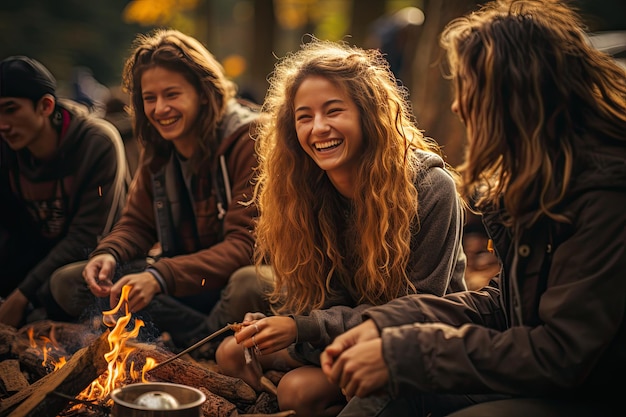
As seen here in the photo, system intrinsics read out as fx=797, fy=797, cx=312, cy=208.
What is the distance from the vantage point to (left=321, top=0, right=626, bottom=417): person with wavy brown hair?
279 cm

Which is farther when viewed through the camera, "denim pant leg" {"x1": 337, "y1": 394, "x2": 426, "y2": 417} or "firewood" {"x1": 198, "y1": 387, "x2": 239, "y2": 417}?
"firewood" {"x1": 198, "y1": 387, "x2": 239, "y2": 417}

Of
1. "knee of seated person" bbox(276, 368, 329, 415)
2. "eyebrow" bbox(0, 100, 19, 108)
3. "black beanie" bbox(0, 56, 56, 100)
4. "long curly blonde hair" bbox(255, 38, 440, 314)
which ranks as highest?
"black beanie" bbox(0, 56, 56, 100)

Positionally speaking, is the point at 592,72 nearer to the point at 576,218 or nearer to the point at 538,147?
the point at 538,147

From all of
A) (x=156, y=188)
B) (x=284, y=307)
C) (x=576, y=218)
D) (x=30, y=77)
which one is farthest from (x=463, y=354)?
(x=30, y=77)

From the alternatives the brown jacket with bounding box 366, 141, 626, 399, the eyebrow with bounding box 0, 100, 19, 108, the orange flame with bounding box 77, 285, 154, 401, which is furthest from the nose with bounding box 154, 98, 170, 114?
the brown jacket with bounding box 366, 141, 626, 399

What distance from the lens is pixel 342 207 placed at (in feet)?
13.9

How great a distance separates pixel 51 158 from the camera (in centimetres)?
600

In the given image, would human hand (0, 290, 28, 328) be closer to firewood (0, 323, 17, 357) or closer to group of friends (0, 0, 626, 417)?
group of friends (0, 0, 626, 417)

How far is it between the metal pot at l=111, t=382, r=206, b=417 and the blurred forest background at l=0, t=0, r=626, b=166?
368 cm

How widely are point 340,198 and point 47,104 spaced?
283cm

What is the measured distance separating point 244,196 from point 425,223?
1.53 metres

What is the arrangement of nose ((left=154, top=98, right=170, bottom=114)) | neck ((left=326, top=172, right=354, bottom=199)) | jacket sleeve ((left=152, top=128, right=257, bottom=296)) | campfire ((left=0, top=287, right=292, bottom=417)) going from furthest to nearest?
nose ((left=154, top=98, right=170, bottom=114)) < jacket sleeve ((left=152, top=128, right=257, bottom=296)) < neck ((left=326, top=172, right=354, bottom=199)) < campfire ((left=0, top=287, right=292, bottom=417))

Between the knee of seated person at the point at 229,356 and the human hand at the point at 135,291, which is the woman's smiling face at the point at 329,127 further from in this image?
the human hand at the point at 135,291

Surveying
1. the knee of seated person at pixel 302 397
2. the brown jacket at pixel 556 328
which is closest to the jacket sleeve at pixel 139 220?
the knee of seated person at pixel 302 397
